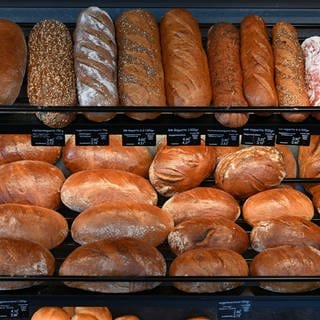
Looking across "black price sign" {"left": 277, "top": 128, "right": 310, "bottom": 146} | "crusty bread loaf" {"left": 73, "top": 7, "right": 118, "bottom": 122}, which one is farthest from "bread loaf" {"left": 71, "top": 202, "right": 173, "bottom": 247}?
"black price sign" {"left": 277, "top": 128, "right": 310, "bottom": 146}

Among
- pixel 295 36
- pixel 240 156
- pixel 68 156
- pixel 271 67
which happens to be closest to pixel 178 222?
pixel 240 156

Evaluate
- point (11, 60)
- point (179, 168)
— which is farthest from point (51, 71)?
Result: point (179, 168)

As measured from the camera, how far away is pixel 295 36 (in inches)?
71.9

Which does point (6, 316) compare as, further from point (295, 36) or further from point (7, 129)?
point (295, 36)

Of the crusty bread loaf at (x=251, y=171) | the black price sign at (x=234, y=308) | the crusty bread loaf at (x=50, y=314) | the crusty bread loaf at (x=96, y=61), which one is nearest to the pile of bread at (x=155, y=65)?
the crusty bread loaf at (x=96, y=61)

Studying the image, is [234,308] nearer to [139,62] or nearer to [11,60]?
[139,62]

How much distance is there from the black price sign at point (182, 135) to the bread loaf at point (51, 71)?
286 mm

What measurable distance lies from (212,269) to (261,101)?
0.51 metres

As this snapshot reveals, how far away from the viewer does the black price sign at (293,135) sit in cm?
158

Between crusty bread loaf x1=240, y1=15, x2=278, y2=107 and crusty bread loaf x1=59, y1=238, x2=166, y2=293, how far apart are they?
56 cm

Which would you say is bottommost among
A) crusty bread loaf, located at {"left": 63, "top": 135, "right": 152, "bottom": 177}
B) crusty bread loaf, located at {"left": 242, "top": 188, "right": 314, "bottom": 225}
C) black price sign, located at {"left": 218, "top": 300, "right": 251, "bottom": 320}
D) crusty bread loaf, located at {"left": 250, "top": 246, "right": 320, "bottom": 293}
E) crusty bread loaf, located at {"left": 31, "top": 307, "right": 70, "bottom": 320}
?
crusty bread loaf, located at {"left": 31, "top": 307, "right": 70, "bottom": 320}

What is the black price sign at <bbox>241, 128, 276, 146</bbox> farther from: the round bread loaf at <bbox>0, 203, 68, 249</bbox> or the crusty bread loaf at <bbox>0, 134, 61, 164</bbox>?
the crusty bread loaf at <bbox>0, 134, 61, 164</bbox>

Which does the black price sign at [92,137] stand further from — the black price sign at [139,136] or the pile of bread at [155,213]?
the pile of bread at [155,213]

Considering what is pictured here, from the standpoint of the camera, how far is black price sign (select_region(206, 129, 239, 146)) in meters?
1.58
